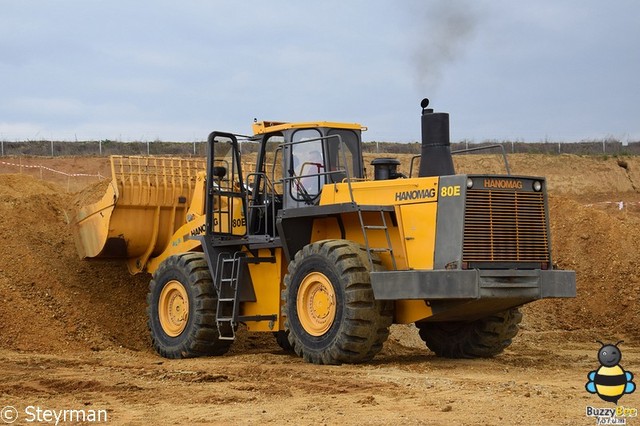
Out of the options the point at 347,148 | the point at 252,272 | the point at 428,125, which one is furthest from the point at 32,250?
the point at 428,125

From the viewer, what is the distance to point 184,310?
16.7 metres

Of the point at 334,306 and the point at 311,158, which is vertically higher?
the point at 311,158

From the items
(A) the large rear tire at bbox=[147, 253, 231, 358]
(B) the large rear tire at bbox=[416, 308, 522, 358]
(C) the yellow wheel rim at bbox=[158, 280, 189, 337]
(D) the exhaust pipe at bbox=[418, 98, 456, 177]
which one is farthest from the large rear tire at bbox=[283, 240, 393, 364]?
(C) the yellow wheel rim at bbox=[158, 280, 189, 337]

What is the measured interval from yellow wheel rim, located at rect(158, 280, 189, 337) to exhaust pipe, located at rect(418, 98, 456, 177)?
4673mm

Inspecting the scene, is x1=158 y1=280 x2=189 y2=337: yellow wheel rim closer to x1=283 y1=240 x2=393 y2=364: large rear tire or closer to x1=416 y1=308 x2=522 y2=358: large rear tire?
x1=283 y1=240 x2=393 y2=364: large rear tire

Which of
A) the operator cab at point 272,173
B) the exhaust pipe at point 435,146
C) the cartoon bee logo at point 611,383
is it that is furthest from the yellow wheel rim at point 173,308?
the cartoon bee logo at point 611,383

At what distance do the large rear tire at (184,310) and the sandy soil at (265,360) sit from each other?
401mm

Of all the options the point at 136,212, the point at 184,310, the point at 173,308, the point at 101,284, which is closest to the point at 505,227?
the point at 184,310

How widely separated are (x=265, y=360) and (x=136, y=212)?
4457mm

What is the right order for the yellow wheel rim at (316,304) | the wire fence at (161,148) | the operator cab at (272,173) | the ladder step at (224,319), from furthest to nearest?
1. the wire fence at (161,148)
2. the ladder step at (224,319)
3. the operator cab at (272,173)
4. the yellow wheel rim at (316,304)

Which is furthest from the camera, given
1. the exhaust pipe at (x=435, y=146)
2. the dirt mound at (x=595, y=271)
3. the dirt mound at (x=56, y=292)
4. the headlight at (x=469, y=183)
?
the dirt mound at (x=595, y=271)

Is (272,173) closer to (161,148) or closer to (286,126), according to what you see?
(286,126)

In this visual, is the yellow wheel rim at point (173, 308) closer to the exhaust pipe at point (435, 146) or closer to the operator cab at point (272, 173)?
the operator cab at point (272, 173)

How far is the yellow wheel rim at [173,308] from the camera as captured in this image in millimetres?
16719
